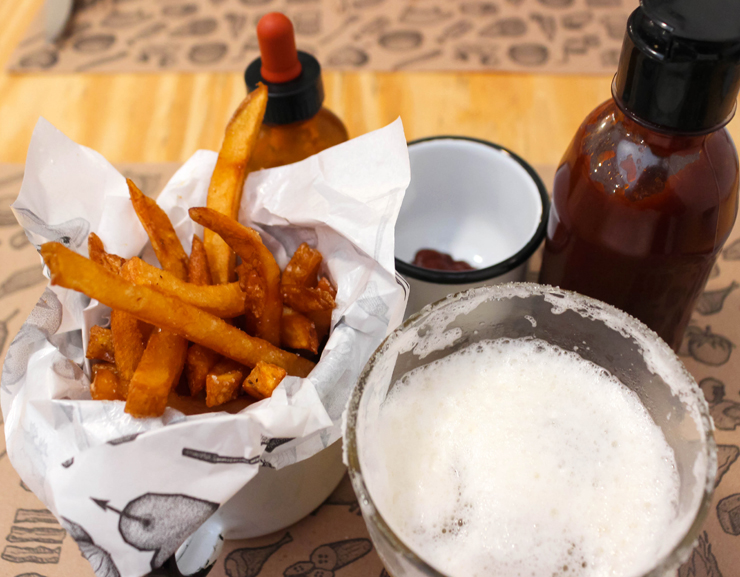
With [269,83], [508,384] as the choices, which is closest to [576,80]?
[269,83]

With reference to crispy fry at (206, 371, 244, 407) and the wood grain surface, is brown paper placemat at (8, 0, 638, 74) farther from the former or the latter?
crispy fry at (206, 371, 244, 407)

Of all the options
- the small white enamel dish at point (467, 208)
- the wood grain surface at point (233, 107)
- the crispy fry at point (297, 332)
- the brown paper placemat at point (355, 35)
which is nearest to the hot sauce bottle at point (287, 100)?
the small white enamel dish at point (467, 208)

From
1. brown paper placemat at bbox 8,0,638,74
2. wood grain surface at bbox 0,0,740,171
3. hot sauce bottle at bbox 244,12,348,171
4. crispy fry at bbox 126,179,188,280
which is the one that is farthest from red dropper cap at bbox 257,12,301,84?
brown paper placemat at bbox 8,0,638,74

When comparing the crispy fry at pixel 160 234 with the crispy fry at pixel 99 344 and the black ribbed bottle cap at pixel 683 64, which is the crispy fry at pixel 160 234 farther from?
the black ribbed bottle cap at pixel 683 64

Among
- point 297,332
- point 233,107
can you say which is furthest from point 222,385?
point 233,107

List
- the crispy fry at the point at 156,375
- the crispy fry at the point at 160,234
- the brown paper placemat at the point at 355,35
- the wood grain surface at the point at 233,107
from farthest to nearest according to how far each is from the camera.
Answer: the brown paper placemat at the point at 355,35, the wood grain surface at the point at 233,107, the crispy fry at the point at 160,234, the crispy fry at the point at 156,375

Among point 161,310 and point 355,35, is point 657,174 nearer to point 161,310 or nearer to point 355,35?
point 161,310
